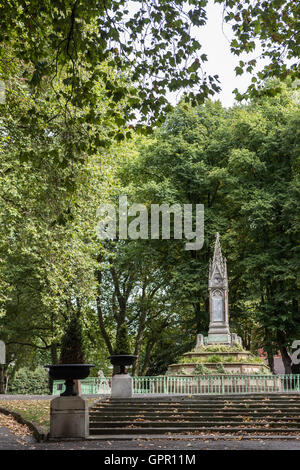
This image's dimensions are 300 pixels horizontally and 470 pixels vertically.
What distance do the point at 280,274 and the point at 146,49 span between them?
64.4 feet

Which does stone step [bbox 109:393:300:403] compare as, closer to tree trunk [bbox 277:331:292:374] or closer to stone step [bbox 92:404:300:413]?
stone step [bbox 92:404:300:413]

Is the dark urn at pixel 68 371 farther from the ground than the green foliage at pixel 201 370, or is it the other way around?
the dark urn at pixel 68 371

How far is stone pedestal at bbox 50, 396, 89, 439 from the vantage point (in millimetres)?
11297

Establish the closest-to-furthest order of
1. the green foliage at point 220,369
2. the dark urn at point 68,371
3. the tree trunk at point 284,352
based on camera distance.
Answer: the dark urn at point 68,371 → the green foliage at point 220,369 → the tree trunk at point 284,352

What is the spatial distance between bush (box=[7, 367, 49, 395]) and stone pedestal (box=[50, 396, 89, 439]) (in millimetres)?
37954

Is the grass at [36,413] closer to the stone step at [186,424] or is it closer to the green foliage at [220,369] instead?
the stone step at [186,424]

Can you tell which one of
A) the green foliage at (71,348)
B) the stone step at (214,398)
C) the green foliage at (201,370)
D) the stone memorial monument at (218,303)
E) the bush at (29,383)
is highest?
the stone memorial monument at (218,303)

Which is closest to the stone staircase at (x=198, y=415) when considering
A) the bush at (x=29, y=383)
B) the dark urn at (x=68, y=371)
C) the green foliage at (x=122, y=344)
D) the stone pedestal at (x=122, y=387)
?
the stone pedestal at (x=122, y=387)

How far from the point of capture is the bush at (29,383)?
4803 cm

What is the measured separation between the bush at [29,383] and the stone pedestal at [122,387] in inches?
1237

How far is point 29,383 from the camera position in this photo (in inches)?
1938

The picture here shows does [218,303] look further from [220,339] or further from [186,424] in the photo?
[186,424]

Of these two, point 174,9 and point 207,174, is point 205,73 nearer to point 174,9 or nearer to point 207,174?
point 174,9
